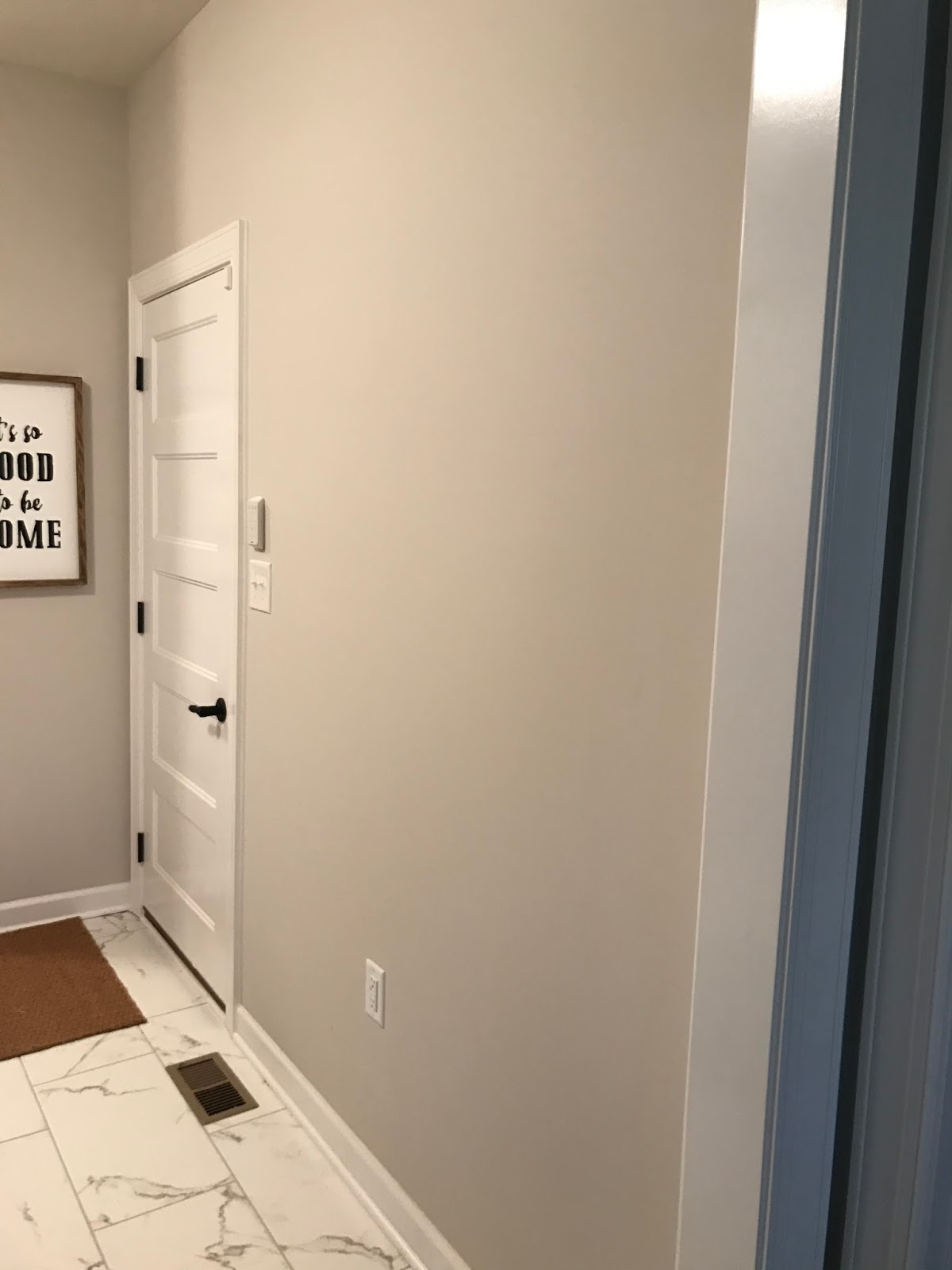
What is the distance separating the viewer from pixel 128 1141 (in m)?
2.32

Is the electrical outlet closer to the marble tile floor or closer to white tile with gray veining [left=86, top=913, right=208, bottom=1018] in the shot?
the marble tile floor

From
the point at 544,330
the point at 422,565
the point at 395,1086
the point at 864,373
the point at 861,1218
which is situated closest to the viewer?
the point at 864,373

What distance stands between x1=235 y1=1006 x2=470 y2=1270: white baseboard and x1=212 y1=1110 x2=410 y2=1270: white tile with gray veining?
21 millimetres

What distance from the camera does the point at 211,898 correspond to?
2900mm

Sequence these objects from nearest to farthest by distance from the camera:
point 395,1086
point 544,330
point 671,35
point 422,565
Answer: point 671,35 < point 544,330 < point 422,565 < point 395,1086

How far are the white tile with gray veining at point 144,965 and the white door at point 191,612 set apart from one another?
0.22ft

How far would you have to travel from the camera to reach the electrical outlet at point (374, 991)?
2066mm

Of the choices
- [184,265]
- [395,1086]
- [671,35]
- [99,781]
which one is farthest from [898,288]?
[99,781]

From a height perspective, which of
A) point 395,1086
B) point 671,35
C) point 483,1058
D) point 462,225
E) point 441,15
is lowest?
point 395,1086

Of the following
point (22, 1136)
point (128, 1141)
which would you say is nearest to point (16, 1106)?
point (22, 1136)

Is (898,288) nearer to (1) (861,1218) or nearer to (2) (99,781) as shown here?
(1) (861,1218)

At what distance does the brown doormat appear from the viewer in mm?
2746

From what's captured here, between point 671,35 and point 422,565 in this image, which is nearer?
point 671,35

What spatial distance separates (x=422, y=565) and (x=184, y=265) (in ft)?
4.84
